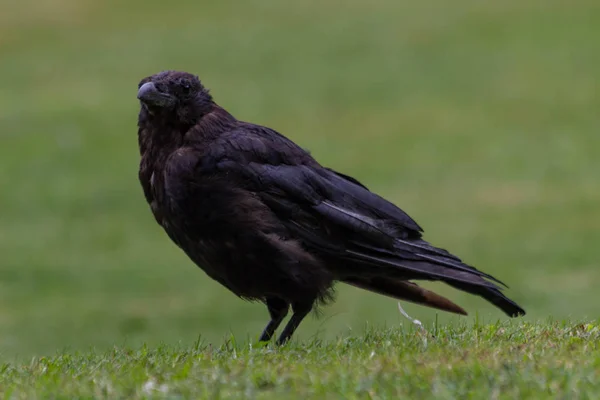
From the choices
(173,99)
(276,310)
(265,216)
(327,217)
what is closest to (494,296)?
(327,217)

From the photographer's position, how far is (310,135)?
2230 centimetres

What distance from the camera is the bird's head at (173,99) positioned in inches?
276

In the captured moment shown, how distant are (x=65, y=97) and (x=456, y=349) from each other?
1967 centimetres

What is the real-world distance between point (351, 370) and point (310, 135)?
679 inches

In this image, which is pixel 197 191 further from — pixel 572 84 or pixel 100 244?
pixel 572 84

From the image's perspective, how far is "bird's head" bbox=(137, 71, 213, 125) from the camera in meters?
7.01

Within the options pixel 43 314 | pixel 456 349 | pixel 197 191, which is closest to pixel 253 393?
pixel 456 349

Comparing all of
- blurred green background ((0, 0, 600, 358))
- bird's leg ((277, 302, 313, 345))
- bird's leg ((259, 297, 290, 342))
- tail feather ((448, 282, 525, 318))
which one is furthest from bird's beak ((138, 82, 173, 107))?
blurred green background ((0, 0, 600, 358))

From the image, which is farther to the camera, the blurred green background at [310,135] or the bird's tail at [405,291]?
the blurred green background at [310,135]

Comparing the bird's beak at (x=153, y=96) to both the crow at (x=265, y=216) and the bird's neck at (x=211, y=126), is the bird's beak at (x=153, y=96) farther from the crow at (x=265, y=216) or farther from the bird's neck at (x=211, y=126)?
the bird's neck at (x=211, y=126)

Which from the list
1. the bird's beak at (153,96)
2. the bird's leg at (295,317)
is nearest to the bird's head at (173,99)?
the bird's beak at (153,96)

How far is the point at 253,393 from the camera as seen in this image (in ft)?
16.1

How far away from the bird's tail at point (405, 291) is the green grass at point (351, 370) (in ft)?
2.51

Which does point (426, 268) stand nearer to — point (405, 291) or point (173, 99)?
point (405, 291)
